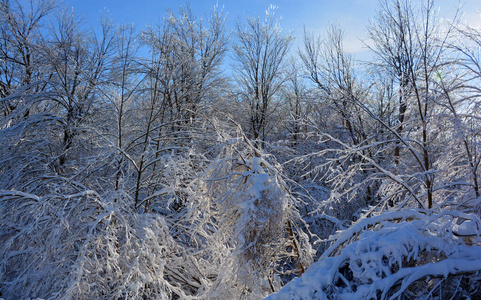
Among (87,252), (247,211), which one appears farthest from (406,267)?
(87,252)

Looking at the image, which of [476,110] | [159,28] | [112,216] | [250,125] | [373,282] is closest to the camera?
[373,282]

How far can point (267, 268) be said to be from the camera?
4.00 metres

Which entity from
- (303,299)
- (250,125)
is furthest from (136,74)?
(250,125)

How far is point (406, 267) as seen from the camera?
Result: 247 cm

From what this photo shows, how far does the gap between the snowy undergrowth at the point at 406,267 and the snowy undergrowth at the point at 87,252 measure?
3401 mm

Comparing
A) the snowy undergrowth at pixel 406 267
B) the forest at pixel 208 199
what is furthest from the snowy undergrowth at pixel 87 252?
the snowy undergrowth at pixel 406 267

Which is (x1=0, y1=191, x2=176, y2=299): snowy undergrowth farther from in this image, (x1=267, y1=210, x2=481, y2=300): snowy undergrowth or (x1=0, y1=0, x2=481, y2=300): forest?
(x1=267, y1=210, x2=481, y2=300): snowy undergrowth

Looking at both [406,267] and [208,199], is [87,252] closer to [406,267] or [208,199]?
[208,199]

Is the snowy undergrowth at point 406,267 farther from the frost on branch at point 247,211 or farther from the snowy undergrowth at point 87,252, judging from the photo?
the snowy undergrowth at point 87,252

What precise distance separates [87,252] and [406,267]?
480 cm

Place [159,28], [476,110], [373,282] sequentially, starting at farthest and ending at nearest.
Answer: [159,28] → [476,110] → [373,282]

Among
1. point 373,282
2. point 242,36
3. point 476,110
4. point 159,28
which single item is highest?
point 242,36

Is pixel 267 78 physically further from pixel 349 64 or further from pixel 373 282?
pixel 373 282

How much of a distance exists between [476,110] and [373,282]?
4.15 metres
